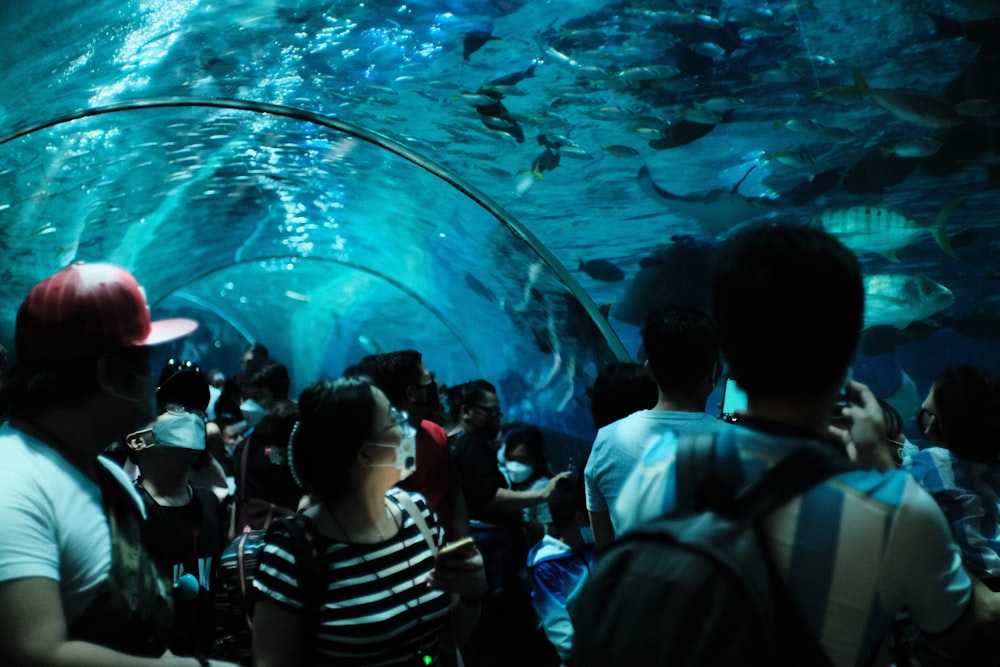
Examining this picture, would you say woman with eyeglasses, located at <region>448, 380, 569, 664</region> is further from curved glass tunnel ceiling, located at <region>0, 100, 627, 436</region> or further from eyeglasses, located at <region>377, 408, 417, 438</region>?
curved glass tunnel ceiling, located at <region>0, 100, 627, 436</region>

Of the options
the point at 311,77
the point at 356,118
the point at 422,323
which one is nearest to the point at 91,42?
the point at 311,77

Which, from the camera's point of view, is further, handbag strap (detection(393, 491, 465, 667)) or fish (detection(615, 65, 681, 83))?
fish (detection(615, 65, 681, 83))

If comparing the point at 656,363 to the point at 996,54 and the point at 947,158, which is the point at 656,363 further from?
the point at 947,158

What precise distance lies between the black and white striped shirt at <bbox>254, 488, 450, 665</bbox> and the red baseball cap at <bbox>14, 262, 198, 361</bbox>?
0.91 m

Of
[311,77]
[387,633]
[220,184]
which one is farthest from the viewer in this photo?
[220,184]

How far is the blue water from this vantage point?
28.5 ft

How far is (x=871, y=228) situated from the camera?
9.97 meters

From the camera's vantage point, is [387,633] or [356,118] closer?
[387,633]

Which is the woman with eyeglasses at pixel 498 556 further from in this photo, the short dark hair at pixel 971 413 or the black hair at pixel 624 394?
the short dark hair at pixel 971 413

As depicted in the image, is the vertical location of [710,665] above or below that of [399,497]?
above

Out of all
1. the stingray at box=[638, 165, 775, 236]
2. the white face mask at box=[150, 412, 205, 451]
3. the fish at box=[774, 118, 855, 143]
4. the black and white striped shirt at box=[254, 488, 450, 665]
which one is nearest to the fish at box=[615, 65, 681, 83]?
the fish at box=[774, 118, 855, 143]

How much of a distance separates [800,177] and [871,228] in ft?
3.34

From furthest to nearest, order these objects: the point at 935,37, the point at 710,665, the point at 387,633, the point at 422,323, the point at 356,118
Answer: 1. the point at 422,323
2. the point at 356,118
3. the point at 935,37
4. the point at 387,633
5. the point at 710,665

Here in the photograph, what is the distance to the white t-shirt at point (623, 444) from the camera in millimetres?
3455
